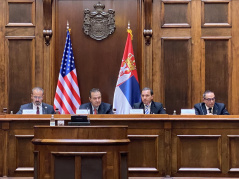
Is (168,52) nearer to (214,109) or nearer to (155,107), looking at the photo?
(155,107)

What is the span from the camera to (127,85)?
691cm

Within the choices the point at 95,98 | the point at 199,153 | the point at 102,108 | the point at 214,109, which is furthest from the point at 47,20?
the point at 199,153

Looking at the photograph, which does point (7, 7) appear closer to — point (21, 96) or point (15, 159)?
point (21, 96)

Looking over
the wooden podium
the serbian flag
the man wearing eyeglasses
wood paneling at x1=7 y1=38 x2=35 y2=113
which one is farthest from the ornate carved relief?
the wooden podium

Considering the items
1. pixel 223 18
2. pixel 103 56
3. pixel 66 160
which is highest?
pixel 223 18

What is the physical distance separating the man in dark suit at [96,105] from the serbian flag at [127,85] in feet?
1.63

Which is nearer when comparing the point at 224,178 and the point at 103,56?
the point at 224,178

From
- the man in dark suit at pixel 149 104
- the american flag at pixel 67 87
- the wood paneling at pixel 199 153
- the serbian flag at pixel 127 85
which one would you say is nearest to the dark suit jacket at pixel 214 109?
the man in dark suit at pixel 149 104

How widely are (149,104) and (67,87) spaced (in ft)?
4.73

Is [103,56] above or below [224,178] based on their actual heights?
above

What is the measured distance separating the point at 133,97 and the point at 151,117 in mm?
1803

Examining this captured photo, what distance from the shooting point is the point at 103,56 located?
7.23 meters

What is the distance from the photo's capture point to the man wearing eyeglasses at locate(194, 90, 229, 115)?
637 centimetres

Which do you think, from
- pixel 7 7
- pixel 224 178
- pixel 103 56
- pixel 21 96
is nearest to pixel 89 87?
pixel 103 56
